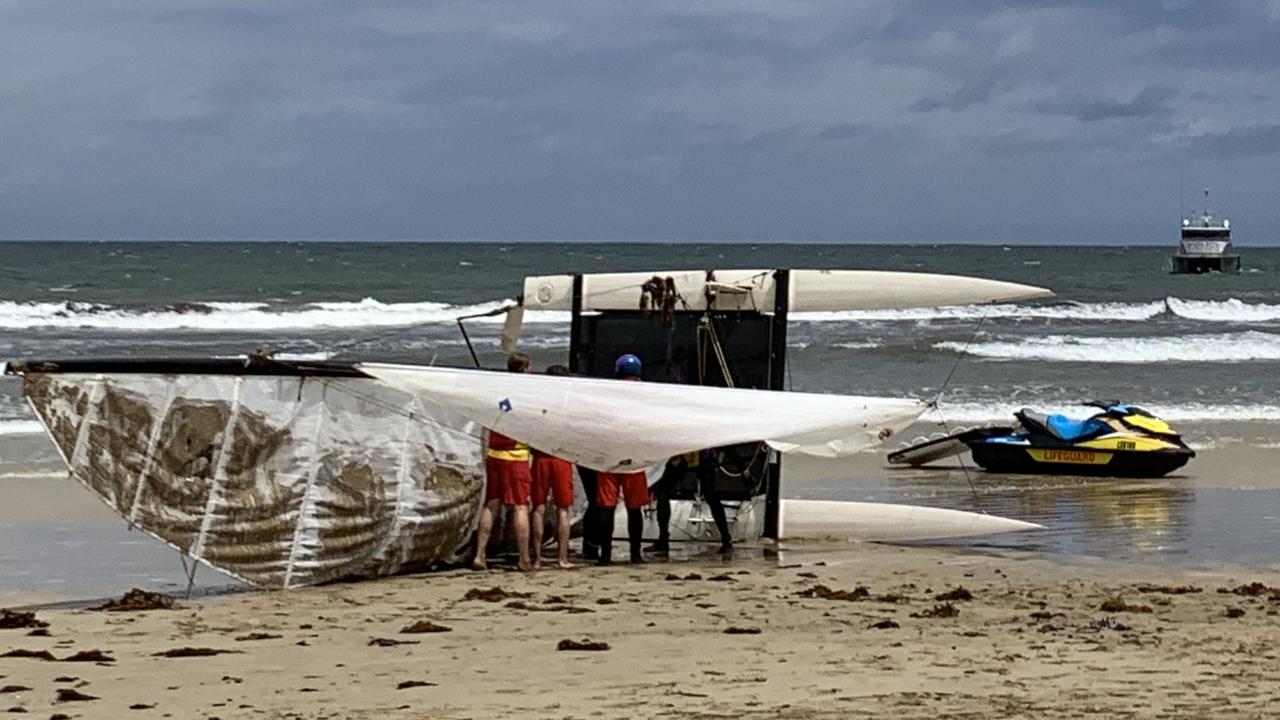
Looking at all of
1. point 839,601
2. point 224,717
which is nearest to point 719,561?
point 839,601

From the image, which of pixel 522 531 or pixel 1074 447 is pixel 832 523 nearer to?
pixel 522 531

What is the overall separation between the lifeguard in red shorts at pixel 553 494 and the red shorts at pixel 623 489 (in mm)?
178

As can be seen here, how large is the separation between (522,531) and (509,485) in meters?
0.28

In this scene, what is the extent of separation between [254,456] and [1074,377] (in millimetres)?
20069

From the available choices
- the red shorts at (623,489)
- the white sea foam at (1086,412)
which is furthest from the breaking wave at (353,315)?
the red shorts at (623,489)

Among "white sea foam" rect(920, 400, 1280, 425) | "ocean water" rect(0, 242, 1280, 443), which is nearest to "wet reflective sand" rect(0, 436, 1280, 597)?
"white sea foam" rect(920, 400, 1280, 425)

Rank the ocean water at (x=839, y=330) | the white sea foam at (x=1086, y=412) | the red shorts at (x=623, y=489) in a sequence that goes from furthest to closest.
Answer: the ocean water at (x=839, y=330), the white sea foam at (x=1086, y=412), the red shorts at (x=623, y=489)

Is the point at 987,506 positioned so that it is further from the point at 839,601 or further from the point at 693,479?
the point at 839,601

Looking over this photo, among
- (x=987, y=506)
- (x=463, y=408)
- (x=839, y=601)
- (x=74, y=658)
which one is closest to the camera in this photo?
(x=74, y=658)

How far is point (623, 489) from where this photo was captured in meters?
11.7

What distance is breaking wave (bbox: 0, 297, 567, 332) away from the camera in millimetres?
42125

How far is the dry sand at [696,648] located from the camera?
717 cm

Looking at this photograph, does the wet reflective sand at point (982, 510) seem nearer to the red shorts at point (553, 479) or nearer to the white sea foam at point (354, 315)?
the red shorts at point (553, 479)

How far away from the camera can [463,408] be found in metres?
10.5
